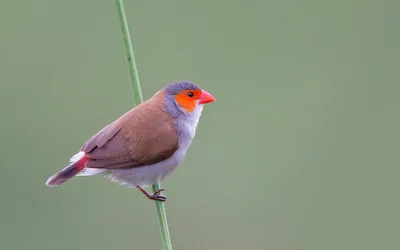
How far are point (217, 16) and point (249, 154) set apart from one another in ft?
4.77

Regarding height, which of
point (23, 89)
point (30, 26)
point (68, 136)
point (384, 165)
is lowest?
point (384, 165)

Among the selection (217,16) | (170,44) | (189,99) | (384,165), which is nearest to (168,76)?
(170,44)

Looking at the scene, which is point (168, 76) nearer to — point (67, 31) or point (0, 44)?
point (67, 31)

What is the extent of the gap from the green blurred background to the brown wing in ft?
8.10

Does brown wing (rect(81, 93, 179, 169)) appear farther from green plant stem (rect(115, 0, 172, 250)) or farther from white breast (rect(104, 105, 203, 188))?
green plant stem (rect(115, 0, 172, 250))

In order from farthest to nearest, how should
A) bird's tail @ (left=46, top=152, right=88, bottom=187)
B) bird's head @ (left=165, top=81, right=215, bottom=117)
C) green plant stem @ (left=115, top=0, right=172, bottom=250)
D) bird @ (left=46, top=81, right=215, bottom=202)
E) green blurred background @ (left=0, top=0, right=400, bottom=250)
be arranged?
green blurred background @ (left=0, top=0, right=400, bottom=250)
bird's head @ (left=165, top=81, right=215, bottom=117)
bird @ (left=46, top=81, right=215, bottom=202)
bird's tail @ (left=46, top=152, right=88, bottom=187)
green plant stem @ (left=115, top=0, right=172, bottom=250)

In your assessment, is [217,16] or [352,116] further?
[217,16]

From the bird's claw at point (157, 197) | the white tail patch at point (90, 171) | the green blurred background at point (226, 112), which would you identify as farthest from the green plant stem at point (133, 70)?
the green blurred background at point (226, 112)

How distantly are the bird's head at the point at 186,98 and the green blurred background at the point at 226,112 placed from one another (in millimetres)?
2292

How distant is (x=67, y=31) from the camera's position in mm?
6996

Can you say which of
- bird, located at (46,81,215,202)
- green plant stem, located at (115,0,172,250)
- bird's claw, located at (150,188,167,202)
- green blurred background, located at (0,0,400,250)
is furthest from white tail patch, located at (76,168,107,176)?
green blurred background, located at (0,0,400,250)

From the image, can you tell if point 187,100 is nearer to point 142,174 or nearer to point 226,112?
point 142,174

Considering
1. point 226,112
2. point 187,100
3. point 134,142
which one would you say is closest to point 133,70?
point 134,142

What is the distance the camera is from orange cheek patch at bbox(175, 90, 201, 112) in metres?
3.69
